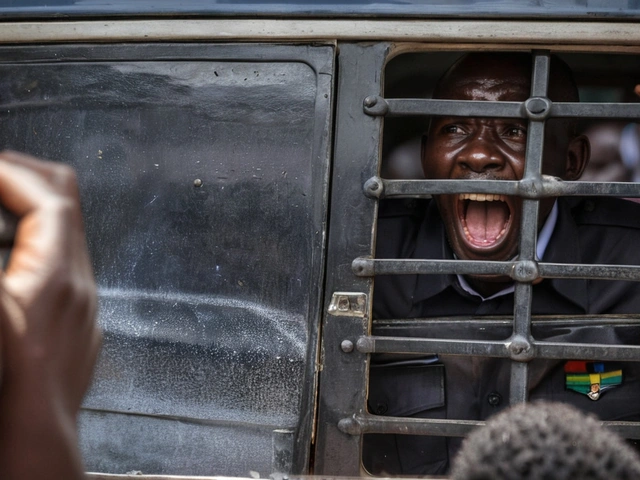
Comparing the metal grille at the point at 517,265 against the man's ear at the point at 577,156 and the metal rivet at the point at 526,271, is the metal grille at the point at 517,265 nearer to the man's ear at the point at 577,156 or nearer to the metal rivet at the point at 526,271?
the metal rivet at the point at 526,271

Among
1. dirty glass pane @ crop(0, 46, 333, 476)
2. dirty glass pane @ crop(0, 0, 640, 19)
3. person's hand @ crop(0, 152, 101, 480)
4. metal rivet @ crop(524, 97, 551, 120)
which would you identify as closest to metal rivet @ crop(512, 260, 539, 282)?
metal rivet @ crop(524, 97, 551, 120)

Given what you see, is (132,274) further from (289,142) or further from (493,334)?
(493,334)

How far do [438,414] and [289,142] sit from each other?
3.11ft

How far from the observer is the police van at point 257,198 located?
1.99m

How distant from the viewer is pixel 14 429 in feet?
2.37

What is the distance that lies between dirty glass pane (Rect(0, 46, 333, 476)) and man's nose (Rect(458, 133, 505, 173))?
827mm

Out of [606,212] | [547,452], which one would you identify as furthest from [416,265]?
[547,452]

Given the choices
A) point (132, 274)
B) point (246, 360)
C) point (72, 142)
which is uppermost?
point (72, 142)

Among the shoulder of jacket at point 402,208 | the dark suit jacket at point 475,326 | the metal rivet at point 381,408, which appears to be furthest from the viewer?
the shoulder of jacket at point 402,208

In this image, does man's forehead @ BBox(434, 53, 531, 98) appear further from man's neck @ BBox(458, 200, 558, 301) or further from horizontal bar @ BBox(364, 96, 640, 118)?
horizontal bar @ BBox(364, 96, 640, 118)

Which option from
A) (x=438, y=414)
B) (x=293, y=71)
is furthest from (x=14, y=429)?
(x=438, y=414)

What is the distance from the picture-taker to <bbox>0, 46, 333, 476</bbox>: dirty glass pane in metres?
2.03

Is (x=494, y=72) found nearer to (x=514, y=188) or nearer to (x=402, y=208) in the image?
(x=402, y=208)

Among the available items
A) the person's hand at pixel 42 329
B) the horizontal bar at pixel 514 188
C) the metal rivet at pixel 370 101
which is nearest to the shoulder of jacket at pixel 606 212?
the horizontal bar at pixel 514 188
